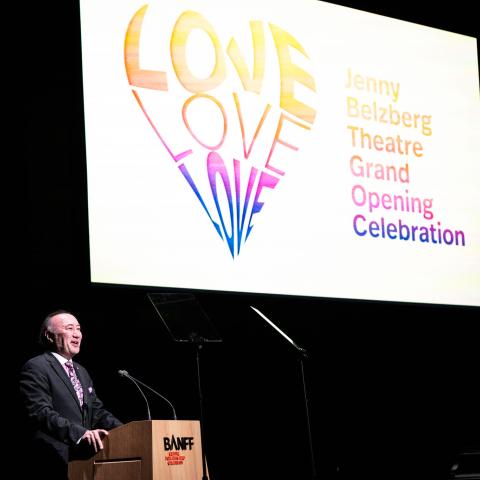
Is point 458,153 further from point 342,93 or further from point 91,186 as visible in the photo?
point 91,186

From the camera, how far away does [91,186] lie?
183 inches

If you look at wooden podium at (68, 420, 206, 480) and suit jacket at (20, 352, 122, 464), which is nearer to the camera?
wooden podium at (68, 420, 206, 480)

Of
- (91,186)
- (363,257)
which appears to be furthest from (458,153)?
(91,186)

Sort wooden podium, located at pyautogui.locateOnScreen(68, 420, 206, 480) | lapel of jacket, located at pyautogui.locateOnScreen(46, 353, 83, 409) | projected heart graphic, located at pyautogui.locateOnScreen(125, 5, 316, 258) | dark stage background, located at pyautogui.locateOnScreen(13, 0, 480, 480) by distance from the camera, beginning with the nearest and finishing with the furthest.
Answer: wooden podium, located at pyautogui.locateOnScreen(68, 420, 206, 480) < lapel of jacket, located at pyautogui.locateOnScreen(46, 353, 83, 409) < dark stage background, located at pyautogui.locateOnScreen(13, 0, 480, 480) < projected heart graphic, located at pyautogui.locateOnScreen(125, 5, 316, 258)

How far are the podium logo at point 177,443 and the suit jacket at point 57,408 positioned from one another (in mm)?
301

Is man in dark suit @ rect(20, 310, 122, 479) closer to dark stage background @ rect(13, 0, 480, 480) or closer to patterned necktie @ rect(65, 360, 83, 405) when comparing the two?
patterned necktie @ rect(65, 360, 83, 405)

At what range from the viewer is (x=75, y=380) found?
4.38m

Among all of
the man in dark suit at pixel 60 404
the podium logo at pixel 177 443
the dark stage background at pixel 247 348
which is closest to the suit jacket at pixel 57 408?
the man in dark suit at pixel 60 404

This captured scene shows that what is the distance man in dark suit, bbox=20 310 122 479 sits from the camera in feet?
12.7

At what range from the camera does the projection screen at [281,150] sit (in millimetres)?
4766

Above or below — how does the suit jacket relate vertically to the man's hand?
above

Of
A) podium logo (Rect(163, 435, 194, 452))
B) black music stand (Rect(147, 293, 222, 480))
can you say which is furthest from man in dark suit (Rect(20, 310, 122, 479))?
black music stand (Rect(147, 293, 222, 480))

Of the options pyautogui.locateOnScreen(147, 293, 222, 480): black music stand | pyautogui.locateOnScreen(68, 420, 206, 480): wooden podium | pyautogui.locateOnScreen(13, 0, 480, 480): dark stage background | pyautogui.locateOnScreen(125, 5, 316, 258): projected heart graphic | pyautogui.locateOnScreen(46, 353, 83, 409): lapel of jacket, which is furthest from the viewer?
pyautogui.locateOnScreen(125, 5, 316, 258): projected heart graphic

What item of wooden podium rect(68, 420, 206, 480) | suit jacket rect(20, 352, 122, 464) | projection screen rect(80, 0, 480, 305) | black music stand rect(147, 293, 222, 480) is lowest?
wooden podium rect(68, 420, 206, 480)
